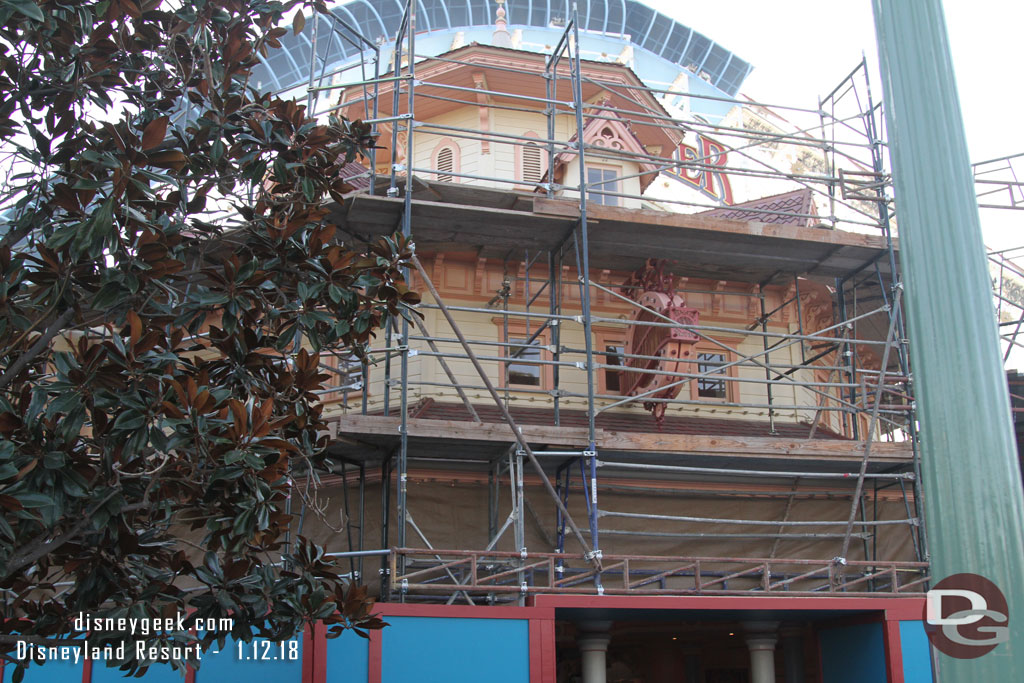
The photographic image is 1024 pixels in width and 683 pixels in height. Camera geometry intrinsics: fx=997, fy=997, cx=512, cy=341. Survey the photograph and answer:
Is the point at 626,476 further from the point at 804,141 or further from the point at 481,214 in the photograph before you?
the point at 804,141

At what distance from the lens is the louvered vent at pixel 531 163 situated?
19.8 meters

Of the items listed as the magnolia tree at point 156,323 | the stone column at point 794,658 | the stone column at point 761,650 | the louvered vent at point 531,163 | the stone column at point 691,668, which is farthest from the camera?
the louvered vent at point 531,163

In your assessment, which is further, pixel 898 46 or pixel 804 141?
pixel 804 141

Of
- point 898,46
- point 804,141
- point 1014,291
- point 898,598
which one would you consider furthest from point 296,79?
point 898,46

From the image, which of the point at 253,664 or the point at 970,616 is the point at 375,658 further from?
the point at 970,616

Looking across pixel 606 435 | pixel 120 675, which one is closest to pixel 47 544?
pixel 120 675

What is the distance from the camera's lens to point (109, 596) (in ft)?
23.7

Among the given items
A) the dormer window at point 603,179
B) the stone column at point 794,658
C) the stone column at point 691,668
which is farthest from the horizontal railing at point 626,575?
the dormer window at point 603,179

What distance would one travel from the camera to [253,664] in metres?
11.0

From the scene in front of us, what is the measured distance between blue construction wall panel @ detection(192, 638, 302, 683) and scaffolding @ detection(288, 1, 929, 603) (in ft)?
4.85

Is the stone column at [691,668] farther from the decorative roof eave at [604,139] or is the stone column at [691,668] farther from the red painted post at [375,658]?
the decorative roof eave at [604,139]

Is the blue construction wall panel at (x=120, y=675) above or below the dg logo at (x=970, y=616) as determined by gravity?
below

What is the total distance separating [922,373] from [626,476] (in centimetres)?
1019

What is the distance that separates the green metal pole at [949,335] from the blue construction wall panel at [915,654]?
892cm
